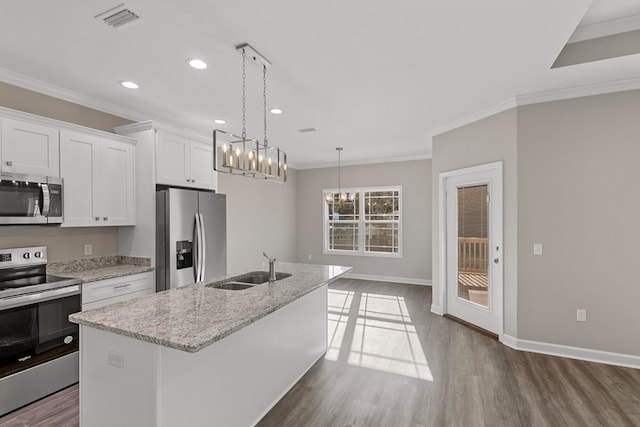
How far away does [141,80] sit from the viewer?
294 cm

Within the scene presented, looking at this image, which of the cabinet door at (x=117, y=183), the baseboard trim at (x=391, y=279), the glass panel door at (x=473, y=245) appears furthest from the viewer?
the baseboard trim at (x=391, y=279)

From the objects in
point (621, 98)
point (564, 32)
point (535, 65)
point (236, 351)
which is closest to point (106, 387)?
point (236, 351)

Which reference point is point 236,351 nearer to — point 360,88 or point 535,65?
point 360,88

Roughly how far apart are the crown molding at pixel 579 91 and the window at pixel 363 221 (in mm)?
3559

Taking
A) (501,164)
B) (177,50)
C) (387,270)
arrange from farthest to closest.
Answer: (387,270)
(501,164)
(177,50)

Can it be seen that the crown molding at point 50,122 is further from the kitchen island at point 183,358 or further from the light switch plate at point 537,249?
the light switch plate at point 537,249

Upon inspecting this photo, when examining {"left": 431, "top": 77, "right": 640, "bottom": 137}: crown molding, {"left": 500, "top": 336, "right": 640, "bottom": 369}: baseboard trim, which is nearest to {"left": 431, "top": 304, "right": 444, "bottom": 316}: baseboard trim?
{"left": 500, "top": 336, "right": 640, "bottom": 369}: baseboard trim

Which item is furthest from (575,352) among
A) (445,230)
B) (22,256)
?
(22,256)

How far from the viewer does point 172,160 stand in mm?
3719

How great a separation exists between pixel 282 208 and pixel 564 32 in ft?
18.9

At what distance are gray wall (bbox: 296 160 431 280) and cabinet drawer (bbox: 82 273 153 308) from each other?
4554 mm

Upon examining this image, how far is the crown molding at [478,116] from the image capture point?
351 centimetres

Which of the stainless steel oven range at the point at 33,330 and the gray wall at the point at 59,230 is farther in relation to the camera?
the gray wall at the point at 59,230

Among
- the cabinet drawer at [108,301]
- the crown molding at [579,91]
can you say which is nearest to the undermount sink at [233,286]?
the cabinet drawer at [108,301]
